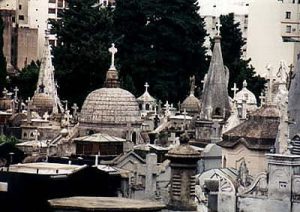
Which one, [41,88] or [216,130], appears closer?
[216,130]

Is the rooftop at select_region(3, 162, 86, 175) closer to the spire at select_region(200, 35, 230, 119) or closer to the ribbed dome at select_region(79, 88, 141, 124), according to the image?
the ribbed dome at select_region(79, 88, 141, 124)

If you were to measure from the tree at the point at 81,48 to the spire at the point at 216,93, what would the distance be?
1645 centimetres

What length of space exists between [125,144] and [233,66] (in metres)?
38.2

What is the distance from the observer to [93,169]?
28109mm

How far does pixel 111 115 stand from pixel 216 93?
924 cm

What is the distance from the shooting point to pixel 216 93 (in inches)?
2185

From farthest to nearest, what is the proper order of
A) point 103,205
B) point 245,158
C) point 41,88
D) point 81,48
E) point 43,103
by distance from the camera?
point 81,48, point 41,88, point 43,103, point 245,158, point 103,205

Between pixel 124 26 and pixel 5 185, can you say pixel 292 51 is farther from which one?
pixel 5 185

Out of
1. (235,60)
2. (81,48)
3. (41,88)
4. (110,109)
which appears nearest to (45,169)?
(110,109)

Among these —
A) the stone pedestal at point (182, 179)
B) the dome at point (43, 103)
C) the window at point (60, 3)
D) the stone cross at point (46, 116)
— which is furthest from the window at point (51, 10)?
the stone pedestal at point (182, 179)

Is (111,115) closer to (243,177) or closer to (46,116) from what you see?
(46,116)

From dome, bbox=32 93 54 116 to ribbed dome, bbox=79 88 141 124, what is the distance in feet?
48.6

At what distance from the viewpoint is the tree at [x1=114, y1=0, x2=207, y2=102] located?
258ft

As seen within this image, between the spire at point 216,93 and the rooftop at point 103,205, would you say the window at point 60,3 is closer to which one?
the spire at point 216,93
